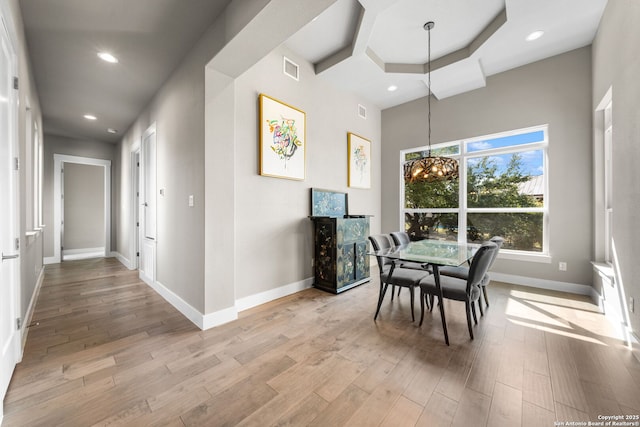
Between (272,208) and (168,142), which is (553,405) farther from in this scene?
(168,142)

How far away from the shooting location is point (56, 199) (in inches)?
219

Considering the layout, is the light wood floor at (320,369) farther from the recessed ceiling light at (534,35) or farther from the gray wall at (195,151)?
the recessed ceiling light at (534,35)

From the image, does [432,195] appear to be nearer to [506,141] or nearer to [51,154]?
[506,141]

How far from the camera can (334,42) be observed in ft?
11.2

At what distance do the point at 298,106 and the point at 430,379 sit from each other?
3484mm

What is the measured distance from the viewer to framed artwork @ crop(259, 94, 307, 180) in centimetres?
317

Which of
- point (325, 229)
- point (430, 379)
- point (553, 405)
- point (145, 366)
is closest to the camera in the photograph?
point (553, 405)

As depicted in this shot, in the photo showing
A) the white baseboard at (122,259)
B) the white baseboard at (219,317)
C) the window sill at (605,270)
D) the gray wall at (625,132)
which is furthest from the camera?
the white baseboard at (122,259)

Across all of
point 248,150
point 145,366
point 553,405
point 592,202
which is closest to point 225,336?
point 145,366

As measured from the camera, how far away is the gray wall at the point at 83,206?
20.6 feet

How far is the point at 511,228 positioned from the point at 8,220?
18.9 feet

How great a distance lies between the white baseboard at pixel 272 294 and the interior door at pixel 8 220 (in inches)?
65.9

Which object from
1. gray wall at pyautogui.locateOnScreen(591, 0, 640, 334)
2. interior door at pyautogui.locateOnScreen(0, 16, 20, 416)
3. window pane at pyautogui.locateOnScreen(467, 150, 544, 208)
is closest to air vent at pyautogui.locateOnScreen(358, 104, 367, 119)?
window pane at pyautogui.locateOnScreen(467, 150, 544, 208)

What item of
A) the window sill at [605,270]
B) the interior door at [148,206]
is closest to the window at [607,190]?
the window sill at [605,270]
